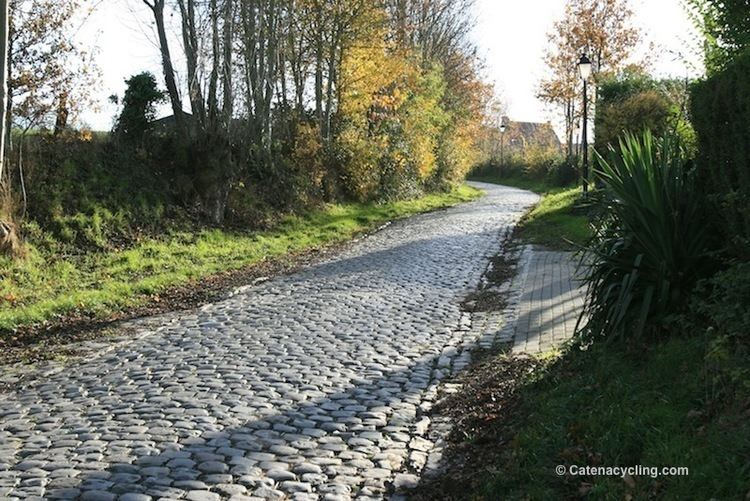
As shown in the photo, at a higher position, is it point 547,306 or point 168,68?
point 168,68

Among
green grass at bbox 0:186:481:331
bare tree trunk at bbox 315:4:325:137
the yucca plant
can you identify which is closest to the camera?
the yucca plant

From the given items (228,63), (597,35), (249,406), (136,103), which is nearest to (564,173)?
(597,35)

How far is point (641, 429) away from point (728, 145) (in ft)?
9.17

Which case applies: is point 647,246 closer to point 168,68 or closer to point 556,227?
point 556,227

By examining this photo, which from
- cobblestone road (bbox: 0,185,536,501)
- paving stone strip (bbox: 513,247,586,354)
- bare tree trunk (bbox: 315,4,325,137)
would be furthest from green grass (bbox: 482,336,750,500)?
bare tree trunk (bbox: 315,4,325,137)

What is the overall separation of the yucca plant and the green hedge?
10.8 inches

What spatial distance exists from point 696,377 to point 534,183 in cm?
5684

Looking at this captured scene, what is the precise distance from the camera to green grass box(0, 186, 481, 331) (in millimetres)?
10930

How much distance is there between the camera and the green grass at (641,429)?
3842 mm

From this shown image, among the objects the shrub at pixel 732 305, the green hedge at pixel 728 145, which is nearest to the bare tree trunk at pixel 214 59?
the green hedge at pixel 728 145

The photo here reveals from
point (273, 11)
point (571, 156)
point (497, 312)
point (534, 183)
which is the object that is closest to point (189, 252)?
point (497, 312)

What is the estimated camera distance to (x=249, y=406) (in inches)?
250

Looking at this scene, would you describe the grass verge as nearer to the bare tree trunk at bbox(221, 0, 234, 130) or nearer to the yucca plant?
the yucca plant

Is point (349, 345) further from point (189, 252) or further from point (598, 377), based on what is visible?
point (189, 252)
